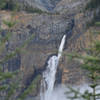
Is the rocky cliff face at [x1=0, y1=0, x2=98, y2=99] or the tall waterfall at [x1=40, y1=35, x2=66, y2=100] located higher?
the rocky cliff face at [x1=0, y1=0, x2=98, y2=99]

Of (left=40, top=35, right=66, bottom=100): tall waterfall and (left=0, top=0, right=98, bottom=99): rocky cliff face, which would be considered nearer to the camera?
(left=0, top=0, right=98, bottom=99): rocky cliff face

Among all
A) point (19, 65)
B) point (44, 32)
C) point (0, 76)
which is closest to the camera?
point (0, 76)

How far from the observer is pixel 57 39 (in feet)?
96.7

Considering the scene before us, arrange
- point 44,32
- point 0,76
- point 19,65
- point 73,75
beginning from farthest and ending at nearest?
1. point 44,32
2. point 19,65
3. point 73,75
4. point 0,76

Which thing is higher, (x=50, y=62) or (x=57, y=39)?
(x=57, y=39)

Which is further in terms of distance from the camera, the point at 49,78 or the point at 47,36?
the point at 47,36

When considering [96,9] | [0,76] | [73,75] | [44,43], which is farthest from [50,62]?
[0,76]

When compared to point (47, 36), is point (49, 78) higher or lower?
lower

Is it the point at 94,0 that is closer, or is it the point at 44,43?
the point at 94,0

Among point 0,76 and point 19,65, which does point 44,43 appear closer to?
point 19,65

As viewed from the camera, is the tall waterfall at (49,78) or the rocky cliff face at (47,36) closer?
the rocky cliff face at (47,36)

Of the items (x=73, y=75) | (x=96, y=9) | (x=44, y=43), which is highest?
(x=96, y=9)

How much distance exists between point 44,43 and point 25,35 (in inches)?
78.3

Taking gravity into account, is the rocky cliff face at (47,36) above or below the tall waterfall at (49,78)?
above
